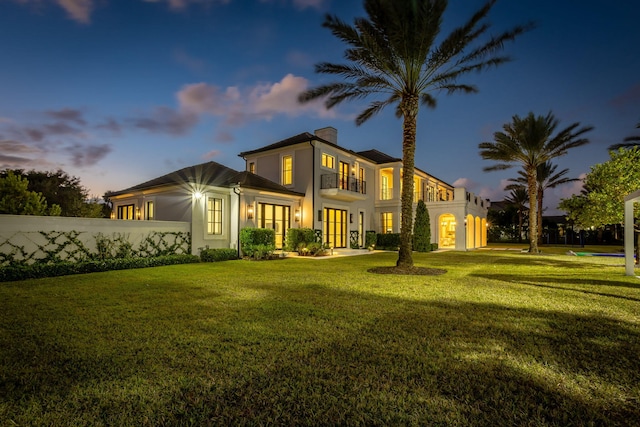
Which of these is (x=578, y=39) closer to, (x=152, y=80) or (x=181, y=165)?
(x=152, y=80)

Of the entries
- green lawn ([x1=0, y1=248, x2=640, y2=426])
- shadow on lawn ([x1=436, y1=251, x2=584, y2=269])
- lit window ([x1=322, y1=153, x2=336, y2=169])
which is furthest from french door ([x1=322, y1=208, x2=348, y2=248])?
green lawn ([x1=0, y1=248, x2=640, y2=426])

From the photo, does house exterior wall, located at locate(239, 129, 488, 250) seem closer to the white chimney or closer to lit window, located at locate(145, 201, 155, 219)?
the white chimney

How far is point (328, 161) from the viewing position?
20078 millimetres

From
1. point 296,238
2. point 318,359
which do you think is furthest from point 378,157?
point 318,359

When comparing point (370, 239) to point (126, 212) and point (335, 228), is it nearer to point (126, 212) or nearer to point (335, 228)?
point (335, 228)

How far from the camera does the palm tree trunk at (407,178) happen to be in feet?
35.0

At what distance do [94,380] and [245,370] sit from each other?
4.22 ft

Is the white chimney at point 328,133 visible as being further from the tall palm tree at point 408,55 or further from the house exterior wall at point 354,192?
the tall palm tree at point 408,55

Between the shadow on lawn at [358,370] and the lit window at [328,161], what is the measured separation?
1547cm

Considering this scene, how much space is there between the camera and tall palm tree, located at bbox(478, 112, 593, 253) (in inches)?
747

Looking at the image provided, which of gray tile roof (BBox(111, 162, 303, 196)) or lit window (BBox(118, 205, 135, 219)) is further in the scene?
lit window (BBox(118, 205, 135, 219))

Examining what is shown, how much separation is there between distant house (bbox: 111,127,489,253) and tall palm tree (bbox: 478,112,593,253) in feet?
13.4

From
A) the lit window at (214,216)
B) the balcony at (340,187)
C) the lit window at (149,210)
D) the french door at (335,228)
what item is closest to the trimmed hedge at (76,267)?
the lit window at (214,216)

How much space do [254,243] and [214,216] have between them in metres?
2.61
